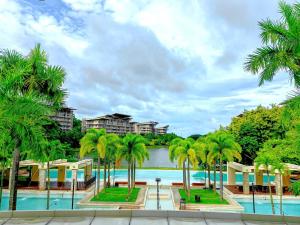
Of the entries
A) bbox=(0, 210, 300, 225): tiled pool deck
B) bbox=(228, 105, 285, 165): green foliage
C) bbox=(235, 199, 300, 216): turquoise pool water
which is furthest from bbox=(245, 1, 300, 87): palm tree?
bbox=(228, 105, 285, 165): green foliage

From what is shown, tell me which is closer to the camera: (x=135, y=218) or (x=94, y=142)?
(x=135, y=218)

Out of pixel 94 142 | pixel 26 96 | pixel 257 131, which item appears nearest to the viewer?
pixel 26 96

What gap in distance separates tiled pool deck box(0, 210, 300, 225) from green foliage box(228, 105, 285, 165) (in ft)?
137

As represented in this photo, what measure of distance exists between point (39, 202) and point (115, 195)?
6.99 meters

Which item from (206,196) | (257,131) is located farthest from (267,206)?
(257,131)

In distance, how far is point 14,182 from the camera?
14953 mm

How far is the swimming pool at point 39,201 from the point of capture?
92.5ft

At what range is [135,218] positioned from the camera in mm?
7898

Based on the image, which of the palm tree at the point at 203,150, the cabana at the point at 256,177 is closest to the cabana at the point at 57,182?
the palm tree at the point at 203,150

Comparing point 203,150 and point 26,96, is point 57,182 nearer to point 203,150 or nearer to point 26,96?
point 203,150

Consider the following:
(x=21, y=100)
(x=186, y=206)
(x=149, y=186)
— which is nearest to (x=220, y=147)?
(x=186, y=206)

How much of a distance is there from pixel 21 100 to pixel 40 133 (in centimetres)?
224

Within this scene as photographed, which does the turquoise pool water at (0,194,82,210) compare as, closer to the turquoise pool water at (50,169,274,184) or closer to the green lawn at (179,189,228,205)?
the green lawn at (179,189,228,205)

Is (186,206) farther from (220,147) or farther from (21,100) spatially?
(21,100)
